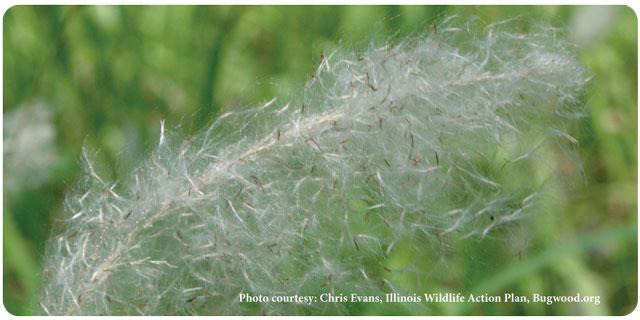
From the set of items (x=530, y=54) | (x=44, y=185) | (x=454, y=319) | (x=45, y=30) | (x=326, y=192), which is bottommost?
(x=454, y=319)

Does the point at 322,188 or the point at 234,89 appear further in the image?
the point at 234,89

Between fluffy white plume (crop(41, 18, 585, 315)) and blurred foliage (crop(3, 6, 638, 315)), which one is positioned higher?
fluffy white plume (crop(41, 18, 585, 315))

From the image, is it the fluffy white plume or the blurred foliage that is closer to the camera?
the fluffy white plume

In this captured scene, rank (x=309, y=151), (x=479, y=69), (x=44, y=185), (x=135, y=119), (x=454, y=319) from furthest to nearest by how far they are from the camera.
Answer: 1. (x=135, y=119)
2. (x=44, y=185)
3. (x=454, y=319)
4. (x=479, y=69)
5. (x=309, y=151)

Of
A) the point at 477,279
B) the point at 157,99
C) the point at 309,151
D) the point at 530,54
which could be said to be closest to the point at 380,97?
the point at 309,151

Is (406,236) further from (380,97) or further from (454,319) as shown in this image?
(454,319)

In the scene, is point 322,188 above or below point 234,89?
above
